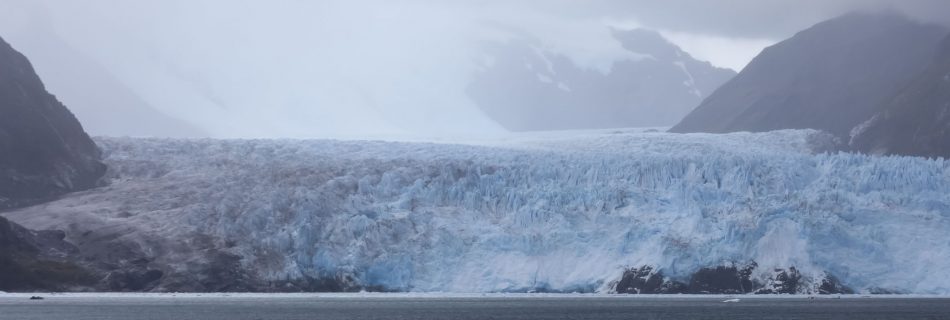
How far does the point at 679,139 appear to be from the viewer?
45.2 metres

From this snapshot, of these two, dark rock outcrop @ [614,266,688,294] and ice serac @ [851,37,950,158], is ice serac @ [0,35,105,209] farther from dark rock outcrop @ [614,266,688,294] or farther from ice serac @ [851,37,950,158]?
ice serac @ [851,37,950,158]

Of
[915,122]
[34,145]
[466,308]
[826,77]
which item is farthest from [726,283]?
[826,77]

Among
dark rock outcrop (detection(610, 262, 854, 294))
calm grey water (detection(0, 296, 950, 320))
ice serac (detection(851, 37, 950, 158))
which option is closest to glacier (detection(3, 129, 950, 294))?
dark rock outcrop (detection(610, 262, 854, 294))

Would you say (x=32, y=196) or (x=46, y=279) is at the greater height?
(x=32, y=196)

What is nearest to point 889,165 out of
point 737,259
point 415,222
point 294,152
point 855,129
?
point 737,259

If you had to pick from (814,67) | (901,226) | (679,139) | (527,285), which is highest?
(814,67)

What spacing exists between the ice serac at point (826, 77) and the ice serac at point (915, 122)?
2319 millimetres

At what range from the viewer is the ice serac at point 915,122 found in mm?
45688

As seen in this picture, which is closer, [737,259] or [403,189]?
[737,259]

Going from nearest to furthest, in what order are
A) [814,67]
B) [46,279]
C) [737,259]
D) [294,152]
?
1. [46,279]
2. [737,259]
3. [294,152]
4. [814,67]

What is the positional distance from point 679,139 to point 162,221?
75.3 feet

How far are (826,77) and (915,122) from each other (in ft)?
46.0

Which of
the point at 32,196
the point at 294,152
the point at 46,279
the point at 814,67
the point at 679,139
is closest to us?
the point at 46,279

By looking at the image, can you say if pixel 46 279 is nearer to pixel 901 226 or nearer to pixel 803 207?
pixel 803 207
